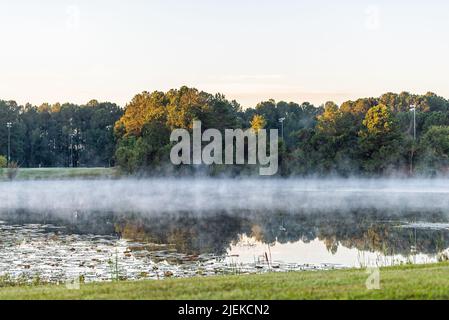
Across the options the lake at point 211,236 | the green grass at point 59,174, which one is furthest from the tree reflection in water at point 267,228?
the green grass at point 59,174

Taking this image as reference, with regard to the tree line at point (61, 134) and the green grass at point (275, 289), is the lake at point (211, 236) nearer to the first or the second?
the green grass at point (275, 289)

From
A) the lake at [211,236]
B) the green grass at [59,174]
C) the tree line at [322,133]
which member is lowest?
the lake at [211,236]

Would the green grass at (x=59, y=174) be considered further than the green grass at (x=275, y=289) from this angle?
Yes

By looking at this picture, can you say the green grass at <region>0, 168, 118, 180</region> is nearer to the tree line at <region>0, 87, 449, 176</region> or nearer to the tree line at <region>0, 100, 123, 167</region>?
the tree line at <region>0, 87, 449, 176</region>

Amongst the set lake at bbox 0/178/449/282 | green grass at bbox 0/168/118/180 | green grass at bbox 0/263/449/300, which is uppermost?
green grass at bbox 0/263/449/300

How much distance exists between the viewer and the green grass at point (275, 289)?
9.00m

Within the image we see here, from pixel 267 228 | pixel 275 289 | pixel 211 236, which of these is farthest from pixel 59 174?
pixel 275 289

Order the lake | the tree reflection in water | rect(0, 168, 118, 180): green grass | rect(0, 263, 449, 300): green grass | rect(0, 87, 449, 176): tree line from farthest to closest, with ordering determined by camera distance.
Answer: rect(0, 168, 118, 180): green grass < rect(0, 87, 449, 176): tree line < the tree reflection in water < the lake < rect(0, 263, 449, 300): green grass

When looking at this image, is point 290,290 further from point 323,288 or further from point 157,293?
point 157,293

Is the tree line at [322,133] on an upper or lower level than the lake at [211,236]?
upper

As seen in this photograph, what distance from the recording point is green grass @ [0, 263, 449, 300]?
9000mm

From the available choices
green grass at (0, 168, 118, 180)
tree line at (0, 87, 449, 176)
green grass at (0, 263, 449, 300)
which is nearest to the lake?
green grass at (0, 263, 449, 300)
